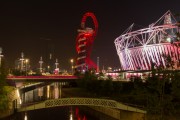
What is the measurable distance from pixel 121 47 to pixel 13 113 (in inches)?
2776

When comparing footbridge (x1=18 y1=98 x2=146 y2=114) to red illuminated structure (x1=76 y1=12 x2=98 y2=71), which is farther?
red illuminated structure (x1=76 y1=12 x2=98 y2=71)

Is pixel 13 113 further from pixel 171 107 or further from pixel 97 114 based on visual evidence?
pixel 171 107

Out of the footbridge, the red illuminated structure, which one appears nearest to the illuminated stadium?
the red illuminated structure

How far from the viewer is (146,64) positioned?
91.8 meters

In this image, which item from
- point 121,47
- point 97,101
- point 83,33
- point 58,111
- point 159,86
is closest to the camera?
point 159,86

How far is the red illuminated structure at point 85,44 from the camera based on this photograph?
109m

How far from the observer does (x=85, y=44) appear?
360ft

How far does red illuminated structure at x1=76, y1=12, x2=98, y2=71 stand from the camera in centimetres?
10866

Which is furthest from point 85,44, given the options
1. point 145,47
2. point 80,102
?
point 80,102

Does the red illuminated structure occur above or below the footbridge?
above

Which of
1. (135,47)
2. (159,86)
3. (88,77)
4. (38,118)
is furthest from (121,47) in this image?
(159,86)

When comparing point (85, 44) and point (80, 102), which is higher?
point (85, 44)

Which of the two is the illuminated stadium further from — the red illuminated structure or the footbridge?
the footbridge

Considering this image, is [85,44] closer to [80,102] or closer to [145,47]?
[145,47]
